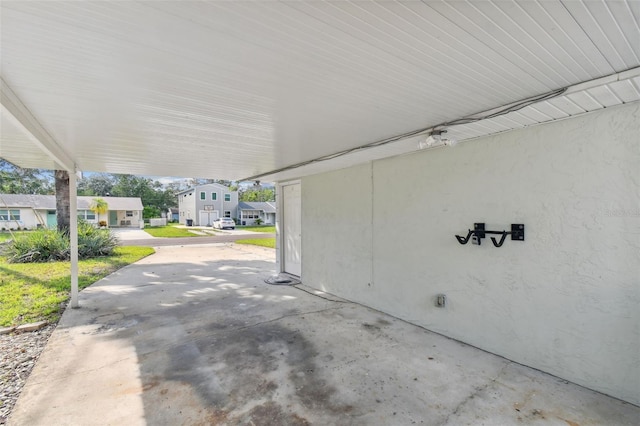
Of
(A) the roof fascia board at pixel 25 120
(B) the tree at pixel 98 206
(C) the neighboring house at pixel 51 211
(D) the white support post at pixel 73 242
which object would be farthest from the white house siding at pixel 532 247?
(B) the tree at pixel 98 206

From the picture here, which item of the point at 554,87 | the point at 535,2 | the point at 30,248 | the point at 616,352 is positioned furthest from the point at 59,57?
the point at 30,248

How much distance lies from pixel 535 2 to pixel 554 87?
1.15m

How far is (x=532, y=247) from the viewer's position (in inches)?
115

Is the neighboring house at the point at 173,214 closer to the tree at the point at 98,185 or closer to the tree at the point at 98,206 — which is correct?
the tree at the point at 98,185

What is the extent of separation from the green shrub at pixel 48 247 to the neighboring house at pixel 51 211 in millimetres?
12942

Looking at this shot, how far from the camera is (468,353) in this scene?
3.24 m

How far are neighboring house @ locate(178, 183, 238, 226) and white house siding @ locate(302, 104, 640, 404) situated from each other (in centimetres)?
2878

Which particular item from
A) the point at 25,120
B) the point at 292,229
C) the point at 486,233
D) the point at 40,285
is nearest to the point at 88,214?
the point at 40,285

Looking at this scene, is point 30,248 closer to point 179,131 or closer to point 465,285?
point 179,131

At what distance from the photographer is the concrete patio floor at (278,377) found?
2.23 m

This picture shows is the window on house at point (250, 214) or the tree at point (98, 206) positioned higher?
the tree at point (98, 206)

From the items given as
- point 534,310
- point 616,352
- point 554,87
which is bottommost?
point 616,352

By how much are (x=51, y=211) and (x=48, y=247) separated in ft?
Answer: 76.2

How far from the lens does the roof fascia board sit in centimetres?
222
